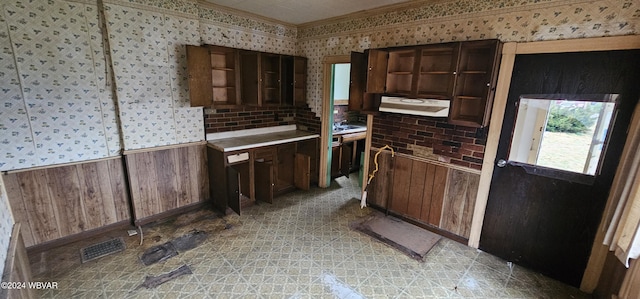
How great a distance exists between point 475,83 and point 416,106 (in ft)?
1.90

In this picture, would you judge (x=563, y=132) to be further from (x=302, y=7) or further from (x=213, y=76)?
(x=213, y=76)

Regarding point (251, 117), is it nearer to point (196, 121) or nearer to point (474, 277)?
point (196, 121)

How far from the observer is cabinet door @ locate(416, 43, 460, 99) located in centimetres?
257

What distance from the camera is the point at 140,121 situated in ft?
9.72

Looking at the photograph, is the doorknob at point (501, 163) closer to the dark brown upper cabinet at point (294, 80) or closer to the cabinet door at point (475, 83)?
the cabinet door at point (475, 83)

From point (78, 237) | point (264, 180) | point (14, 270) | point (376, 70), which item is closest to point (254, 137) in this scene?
point (264, 180)

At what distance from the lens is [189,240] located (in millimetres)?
2846

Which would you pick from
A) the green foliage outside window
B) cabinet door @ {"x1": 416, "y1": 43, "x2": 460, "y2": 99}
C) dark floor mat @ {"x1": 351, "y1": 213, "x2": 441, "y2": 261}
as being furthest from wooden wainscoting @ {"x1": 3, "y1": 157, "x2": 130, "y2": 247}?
the green foliage outside window

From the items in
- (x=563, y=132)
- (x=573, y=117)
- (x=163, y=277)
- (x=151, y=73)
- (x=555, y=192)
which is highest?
(x=151, y=73)

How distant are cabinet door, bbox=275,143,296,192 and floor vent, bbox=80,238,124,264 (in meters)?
1.95

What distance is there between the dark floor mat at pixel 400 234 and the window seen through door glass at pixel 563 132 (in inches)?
47.9

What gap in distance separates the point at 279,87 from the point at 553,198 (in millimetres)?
3365

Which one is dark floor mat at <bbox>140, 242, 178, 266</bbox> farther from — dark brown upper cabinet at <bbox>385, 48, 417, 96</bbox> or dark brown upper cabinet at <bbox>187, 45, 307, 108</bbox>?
dark brown upper cabinet at <bbox>385, 48, 417, 96</bbox>

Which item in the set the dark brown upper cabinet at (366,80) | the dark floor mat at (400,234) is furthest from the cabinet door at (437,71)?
the dark floor mat at (400,234)
